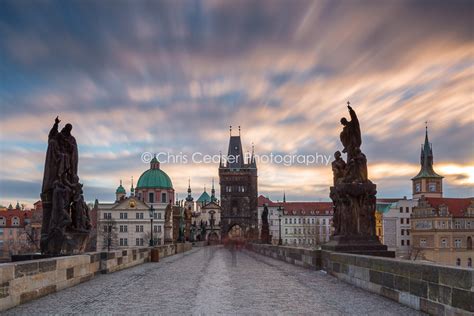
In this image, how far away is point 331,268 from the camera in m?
15.3

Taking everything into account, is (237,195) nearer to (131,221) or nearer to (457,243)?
(131,221)

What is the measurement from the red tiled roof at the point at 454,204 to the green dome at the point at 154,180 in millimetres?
62098

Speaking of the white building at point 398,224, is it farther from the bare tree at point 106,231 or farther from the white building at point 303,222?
the bare tree at point 106,231

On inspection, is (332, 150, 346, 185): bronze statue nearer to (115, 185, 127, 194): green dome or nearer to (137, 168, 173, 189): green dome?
(137, 168, 173, 189): green dome

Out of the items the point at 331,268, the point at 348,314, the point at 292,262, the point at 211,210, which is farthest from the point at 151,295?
the point at 211,210

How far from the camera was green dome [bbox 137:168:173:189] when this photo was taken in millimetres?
140750

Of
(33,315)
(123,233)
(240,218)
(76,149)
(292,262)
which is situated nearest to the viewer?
(33,315)

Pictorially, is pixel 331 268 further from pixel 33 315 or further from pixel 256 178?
pixel 256 178

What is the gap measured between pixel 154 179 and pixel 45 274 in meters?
132

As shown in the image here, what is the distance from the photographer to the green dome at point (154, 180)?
140750mm

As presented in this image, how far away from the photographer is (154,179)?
464ft

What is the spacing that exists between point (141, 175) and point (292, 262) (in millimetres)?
124309

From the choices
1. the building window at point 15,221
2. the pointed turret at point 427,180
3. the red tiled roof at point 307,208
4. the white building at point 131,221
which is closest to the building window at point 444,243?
the pointed turret at point 427,180

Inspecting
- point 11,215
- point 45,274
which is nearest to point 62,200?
point 45,274
